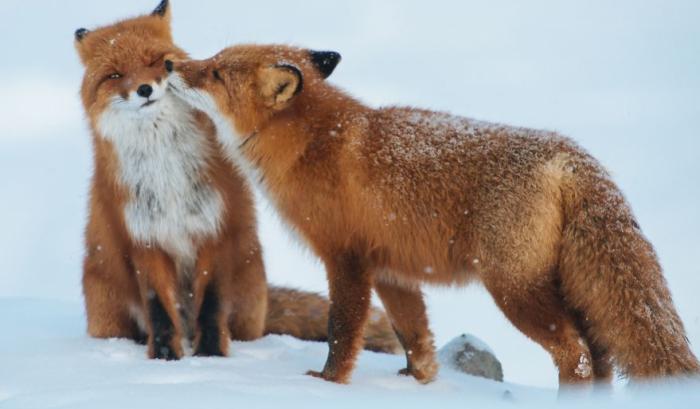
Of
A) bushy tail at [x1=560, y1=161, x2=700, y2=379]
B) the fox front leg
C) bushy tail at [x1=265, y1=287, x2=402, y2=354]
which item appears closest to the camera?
bushy tail at [x1=560, y1=161, x2=700, y2=379]

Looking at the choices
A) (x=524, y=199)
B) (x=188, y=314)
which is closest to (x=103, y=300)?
(x=188, y=314)

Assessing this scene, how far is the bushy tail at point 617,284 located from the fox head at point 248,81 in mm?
1945

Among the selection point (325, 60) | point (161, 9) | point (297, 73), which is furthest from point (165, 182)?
point (161, 9)

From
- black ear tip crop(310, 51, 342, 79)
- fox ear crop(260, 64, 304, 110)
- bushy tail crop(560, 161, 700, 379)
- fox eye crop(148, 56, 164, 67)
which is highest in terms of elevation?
black ear tip crop(310, 51, 342, 79)

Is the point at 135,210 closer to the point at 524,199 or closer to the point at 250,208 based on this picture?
the point at 250,208

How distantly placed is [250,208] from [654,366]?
10.6ft

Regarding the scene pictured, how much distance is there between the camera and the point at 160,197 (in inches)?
252

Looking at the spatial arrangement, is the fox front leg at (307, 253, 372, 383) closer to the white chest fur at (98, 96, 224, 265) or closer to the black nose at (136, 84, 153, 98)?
the white chest fur at (98, 96, 224, 265)

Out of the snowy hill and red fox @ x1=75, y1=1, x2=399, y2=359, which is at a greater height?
red fox @ x1=75, y1=1, x2=399, y2=359

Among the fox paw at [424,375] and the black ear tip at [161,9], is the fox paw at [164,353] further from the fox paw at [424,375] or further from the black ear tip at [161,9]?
the black ear tip at [161,9]

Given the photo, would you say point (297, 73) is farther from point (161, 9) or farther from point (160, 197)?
point (161, 9)

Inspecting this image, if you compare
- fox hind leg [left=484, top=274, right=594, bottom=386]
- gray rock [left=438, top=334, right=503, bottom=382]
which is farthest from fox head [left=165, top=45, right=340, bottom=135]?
gray rock [left=438, top=334, right=503, bottom=382]

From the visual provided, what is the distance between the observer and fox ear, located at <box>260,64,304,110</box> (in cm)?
591

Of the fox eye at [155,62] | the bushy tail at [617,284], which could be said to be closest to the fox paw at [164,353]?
the fox eye at [155,62]
